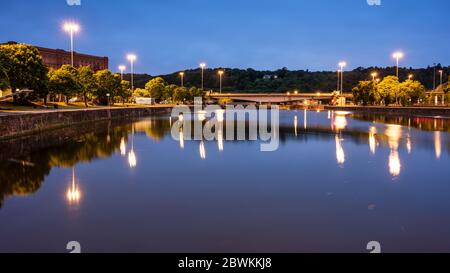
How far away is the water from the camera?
1140 cm

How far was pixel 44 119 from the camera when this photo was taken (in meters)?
43.1

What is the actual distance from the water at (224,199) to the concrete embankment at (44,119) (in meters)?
6.13

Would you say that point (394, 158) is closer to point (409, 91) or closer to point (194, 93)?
point (409, 91)

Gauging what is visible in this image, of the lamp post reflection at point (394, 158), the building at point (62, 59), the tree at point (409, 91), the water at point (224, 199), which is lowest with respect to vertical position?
the water at point (224, 199)

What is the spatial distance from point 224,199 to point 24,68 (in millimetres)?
47937

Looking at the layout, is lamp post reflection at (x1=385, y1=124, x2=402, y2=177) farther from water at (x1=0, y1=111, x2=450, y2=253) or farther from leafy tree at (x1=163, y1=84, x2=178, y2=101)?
leafy tree at (x1=163, y1=84, x2=178, y2=101)

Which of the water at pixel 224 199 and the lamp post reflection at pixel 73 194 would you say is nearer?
the water at pixel 224 199

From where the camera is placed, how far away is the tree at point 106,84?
3310 inches

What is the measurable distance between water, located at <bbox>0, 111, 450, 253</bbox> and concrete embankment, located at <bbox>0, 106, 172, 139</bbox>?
20.1 feet

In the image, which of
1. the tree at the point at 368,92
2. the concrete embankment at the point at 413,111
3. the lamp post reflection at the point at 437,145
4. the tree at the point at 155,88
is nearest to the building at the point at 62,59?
the tree at the point at 155,88

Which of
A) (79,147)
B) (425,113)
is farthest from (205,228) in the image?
(425,113)

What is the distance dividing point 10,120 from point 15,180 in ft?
59.0

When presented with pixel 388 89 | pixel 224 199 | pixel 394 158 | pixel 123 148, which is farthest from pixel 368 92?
pixel 224 199

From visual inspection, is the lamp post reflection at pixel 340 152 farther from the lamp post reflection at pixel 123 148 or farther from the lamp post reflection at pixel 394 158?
the lamp post reflection at pixel 123 148
